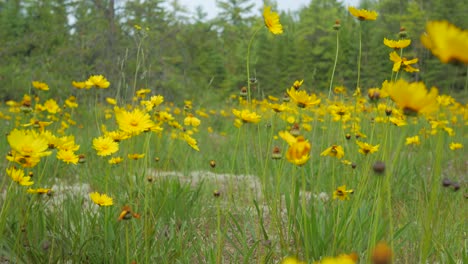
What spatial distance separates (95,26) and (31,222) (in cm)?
703

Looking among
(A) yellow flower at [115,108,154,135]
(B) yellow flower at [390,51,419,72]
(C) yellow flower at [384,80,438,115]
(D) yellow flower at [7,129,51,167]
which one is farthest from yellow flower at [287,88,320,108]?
(D) yellow flower at [7,129,51,167]

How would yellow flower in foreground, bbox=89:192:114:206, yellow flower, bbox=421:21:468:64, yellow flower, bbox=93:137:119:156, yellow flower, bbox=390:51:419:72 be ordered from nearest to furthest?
yellow flower, bbox=421:21:468:64, yellow flower in foreground, bbox=89:192:114:206, yellow flower, bbox=390:51:419:72, yellow flower, bbox=93:137:119:156

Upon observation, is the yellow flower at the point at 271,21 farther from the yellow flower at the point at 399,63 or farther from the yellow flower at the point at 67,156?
the yellow flower at the point at 67,156

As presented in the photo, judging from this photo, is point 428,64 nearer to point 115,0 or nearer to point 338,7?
point 338,7

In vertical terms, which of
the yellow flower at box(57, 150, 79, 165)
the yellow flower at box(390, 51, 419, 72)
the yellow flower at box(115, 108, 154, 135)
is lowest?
the yellow flower at box(57, 150, 79, 165)

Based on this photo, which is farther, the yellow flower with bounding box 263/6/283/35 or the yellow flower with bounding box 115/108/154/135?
the yellow flower with bounding box 263/6/283/35

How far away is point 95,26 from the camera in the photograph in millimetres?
7848

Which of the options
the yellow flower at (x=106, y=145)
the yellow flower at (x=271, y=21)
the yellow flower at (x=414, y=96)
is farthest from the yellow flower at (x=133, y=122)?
the yellow flower at (x=414, y=96)

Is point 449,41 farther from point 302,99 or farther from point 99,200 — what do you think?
A: point 99,200

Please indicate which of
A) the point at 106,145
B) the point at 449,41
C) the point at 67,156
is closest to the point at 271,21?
the point at 106,145

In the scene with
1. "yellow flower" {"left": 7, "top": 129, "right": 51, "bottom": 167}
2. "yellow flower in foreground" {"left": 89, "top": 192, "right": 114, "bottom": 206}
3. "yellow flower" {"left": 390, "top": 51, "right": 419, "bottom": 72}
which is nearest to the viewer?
"yellow flower" {"left": 7, "top": 129, "right": 51, "bottom": 167}

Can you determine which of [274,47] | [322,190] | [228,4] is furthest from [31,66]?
[228,4]

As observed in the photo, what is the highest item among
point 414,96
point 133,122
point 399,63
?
point 414,96

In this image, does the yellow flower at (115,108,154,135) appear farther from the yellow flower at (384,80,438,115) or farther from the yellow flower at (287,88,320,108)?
the yellow flower at (384,80,438,115)
